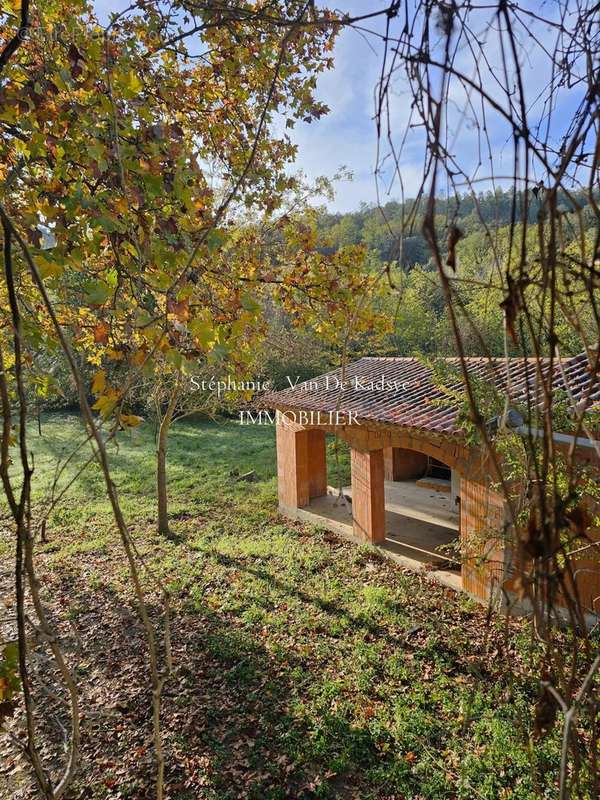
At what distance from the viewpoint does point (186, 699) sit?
5.68 m

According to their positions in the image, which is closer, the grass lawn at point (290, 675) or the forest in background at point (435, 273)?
the forest in background at point (435, 273)

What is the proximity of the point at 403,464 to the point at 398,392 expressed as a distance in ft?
14.9

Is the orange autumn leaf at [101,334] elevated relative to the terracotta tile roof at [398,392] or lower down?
elevated

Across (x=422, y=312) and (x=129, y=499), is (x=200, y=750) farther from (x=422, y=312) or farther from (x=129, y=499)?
(x=422, y=312)

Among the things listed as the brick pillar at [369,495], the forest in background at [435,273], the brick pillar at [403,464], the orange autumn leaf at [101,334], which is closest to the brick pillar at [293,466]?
the brick pillar at [369,495]

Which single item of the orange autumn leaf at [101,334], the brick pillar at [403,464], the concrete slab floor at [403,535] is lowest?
the concrete slab floor at [403,535]

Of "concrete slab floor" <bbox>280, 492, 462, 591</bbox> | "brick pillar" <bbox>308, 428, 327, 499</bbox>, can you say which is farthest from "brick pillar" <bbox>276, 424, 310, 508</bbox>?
"concrete slab floor" <bbox>280, 492, 462, 591</bbox>

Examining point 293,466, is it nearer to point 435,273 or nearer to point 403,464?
point 403,464

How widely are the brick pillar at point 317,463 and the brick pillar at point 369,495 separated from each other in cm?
212

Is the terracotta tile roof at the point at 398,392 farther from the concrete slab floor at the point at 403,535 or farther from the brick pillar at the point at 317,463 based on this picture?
the concrete slab floor at the point at 403,535

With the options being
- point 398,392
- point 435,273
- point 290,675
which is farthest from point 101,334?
point 398,392

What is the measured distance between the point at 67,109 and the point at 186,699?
5.93 meters

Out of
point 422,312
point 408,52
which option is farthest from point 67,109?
point 422,312

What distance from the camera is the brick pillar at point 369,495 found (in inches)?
377
